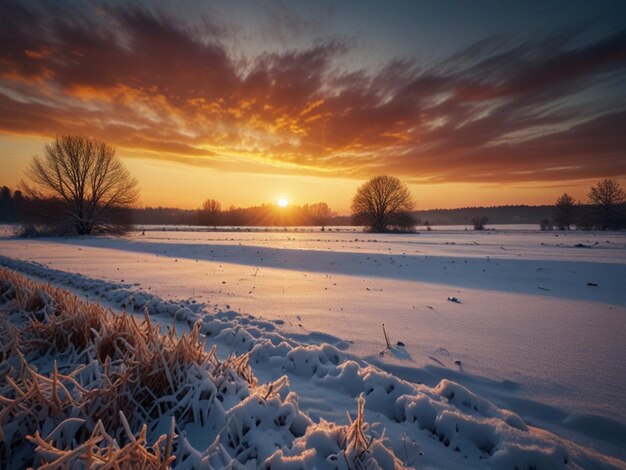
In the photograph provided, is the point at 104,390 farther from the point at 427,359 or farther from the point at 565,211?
the point at 565,211

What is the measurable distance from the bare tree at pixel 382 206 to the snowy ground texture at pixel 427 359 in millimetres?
41279

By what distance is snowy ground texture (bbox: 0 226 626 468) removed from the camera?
1.79 meters

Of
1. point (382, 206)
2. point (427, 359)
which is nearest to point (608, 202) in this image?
point (382, 206)

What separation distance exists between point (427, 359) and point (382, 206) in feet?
159

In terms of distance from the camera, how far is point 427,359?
3.12m

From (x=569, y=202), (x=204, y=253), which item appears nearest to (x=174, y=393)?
(x=204, y=253)

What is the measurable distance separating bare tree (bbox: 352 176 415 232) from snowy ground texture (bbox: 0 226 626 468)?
41279 millimetres

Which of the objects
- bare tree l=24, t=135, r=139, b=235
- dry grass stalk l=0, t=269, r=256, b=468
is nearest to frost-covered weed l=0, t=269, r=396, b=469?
dry grass stalk l=0, t=269, r=256, b=468

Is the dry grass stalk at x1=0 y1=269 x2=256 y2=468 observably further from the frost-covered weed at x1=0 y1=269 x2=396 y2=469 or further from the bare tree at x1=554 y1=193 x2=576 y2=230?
the bare tree at x1=554 y1=193 x2=576 y2=230

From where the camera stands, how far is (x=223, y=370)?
2047 millimetres

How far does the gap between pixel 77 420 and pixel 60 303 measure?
2813 mm

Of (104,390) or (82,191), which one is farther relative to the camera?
(82,191)

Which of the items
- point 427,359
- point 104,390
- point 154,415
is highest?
point 104,390

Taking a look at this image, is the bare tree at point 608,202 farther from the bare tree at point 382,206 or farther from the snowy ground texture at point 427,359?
the snowy ground texture at point 427,359
